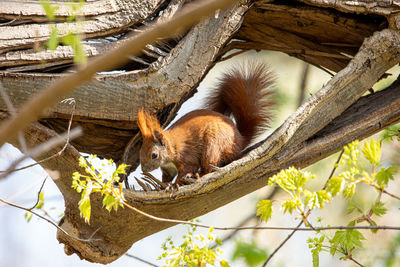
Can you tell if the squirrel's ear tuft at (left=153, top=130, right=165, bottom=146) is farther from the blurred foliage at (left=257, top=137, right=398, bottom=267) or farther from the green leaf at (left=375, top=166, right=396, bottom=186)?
the green leaf at (left=375, top=166, right=396, bottom=186)

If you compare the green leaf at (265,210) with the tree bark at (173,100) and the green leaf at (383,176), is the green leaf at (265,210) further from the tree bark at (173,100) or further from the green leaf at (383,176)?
the tree bark at (173,100)

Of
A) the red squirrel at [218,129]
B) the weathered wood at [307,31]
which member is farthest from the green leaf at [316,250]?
the weathered wood at [307,31]

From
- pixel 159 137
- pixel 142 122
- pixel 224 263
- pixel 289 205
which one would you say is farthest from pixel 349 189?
pixel 159 137

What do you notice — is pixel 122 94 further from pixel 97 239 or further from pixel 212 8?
pixel 212 8

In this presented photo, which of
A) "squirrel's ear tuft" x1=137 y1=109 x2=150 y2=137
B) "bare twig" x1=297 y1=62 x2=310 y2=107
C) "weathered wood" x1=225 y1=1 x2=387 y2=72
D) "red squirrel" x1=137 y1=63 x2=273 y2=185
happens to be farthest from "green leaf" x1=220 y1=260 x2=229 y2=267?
"bare twig" x1=297 y1=62 x2=310 y2=107

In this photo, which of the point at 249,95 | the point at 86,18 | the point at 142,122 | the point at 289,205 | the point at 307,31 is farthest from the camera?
the point at 249,95

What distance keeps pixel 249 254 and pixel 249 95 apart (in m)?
1.36

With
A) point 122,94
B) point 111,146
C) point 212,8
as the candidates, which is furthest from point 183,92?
point 212,8

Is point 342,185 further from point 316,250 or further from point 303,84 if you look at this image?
point 303,84

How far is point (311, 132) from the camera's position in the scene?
2.00 meters

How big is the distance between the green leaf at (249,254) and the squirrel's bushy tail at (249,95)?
4.08 feet

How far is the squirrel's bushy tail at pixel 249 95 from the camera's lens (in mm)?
2609

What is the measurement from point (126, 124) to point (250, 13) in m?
0.76

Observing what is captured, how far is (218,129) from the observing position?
2.40 metres
